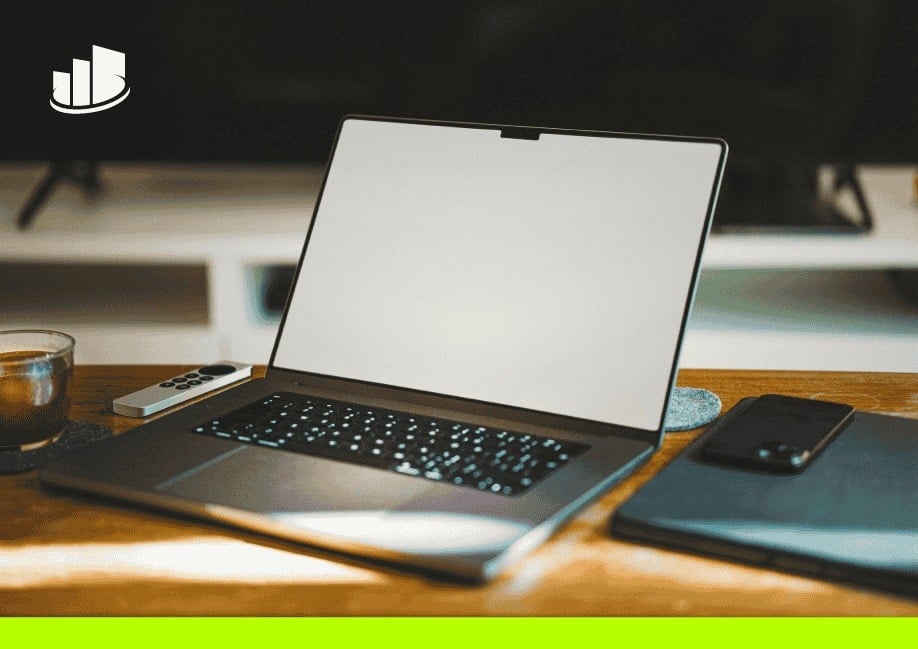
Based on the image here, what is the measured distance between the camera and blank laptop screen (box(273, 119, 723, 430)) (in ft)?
2.36

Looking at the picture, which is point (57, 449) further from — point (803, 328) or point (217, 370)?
point (803, 328)

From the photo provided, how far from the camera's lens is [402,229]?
32.5 inches

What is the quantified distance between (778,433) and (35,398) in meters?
0.50

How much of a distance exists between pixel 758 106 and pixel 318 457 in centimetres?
157

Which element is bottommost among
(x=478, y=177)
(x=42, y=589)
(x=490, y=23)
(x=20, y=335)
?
(x=42, y=589)

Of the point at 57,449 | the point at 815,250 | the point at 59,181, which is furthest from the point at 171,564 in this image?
the point at 59,181

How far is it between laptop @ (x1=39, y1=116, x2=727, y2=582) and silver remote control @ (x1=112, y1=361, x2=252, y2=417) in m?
0.05

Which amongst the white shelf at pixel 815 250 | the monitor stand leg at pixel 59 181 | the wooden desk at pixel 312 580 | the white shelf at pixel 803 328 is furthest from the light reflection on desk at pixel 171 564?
the monitor stand leg at pixel 59 181

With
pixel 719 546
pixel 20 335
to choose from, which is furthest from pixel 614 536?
pixel 20 335

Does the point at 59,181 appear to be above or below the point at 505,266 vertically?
above

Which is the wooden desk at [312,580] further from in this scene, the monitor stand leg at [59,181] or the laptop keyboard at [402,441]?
the monitor stand leg at [59,181]

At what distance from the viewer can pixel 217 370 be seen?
87cm

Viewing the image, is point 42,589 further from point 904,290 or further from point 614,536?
point 904,290

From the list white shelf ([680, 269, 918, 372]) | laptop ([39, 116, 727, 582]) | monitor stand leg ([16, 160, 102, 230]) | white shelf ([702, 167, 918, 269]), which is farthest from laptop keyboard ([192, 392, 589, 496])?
monitor stand leg ([16, 160, 102, 230])
